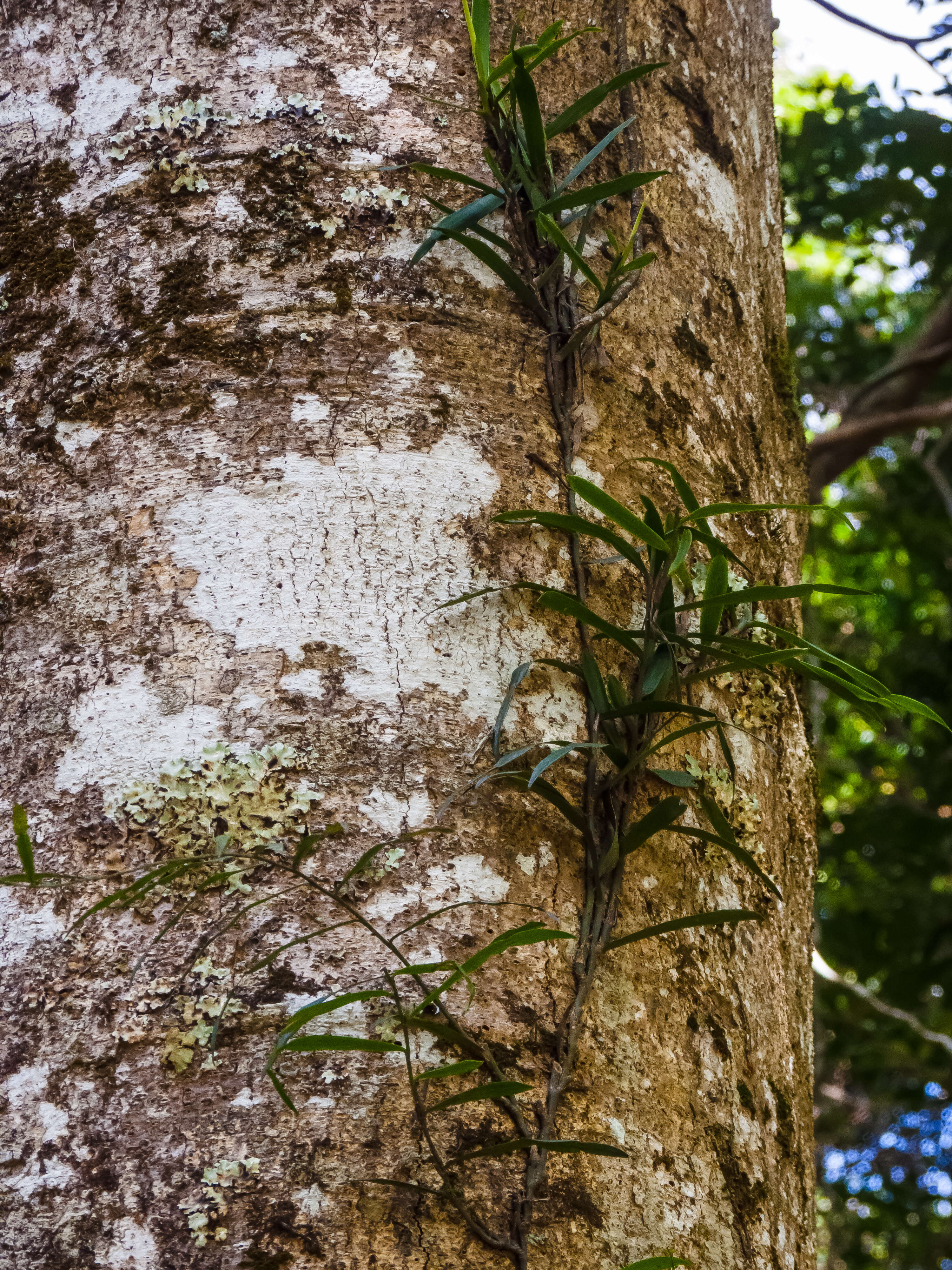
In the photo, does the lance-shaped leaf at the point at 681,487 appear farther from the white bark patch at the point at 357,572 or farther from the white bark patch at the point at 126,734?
the white bark patch at the point at 126,734

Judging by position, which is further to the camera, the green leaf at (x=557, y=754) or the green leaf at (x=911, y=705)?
the green leaf at (x=911, y=705)

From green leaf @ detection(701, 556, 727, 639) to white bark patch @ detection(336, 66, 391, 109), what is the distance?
61 centimetres

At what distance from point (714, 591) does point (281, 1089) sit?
1.83ft

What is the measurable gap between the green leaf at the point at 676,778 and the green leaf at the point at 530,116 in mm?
620

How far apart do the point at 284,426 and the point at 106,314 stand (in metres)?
0.24

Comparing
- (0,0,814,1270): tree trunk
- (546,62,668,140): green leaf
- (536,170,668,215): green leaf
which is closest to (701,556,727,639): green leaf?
(0,0,814,1270): tree trunk

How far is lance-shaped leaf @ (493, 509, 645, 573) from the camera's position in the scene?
0.99 metres

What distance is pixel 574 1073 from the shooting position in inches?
35.8

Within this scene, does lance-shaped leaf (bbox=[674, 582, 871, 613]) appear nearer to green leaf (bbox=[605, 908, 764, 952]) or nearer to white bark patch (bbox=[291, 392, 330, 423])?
green leaf (bbox=[605, 908, 764, 952])

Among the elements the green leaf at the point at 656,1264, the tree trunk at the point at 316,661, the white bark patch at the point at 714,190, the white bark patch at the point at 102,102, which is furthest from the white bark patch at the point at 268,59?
the green leaf at the point at 656,1264

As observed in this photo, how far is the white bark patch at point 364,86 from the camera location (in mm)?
1183

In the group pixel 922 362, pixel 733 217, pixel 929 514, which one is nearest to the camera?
pixel 733 217

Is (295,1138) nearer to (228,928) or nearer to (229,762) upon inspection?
(228,928)

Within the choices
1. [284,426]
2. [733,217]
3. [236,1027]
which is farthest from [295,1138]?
[733,217]
